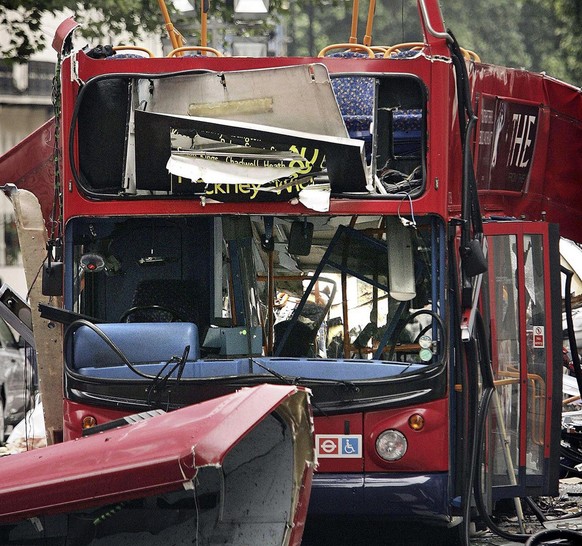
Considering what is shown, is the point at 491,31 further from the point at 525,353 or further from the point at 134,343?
the point at 134,343

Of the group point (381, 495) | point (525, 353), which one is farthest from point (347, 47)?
point (381, 495)

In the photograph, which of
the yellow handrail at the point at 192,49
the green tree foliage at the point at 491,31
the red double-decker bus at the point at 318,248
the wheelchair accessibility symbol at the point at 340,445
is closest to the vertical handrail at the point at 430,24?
the red double-decker bus at the point at 318,248

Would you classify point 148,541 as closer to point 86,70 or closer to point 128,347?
point 128,347

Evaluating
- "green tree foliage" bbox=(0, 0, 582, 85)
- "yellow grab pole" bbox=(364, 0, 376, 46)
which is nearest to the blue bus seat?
"yellow grab pole" bbox=(364, 0, 376, 46)

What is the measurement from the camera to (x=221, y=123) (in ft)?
24.8

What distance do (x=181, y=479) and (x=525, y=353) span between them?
11.6ft

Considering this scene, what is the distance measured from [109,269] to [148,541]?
7.05 ft

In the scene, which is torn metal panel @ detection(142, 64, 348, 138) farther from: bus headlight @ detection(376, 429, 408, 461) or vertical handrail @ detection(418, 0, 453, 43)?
bus headlight @ detection(376, 429, 408, 461)

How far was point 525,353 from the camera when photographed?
8320mm

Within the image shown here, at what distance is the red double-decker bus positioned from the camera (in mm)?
7555

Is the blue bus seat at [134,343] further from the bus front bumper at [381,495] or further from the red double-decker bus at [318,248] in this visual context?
the bus front bumper at [381,495]

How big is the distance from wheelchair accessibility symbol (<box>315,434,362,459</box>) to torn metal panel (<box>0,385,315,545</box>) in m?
1.00

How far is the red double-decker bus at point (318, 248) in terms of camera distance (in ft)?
24.8

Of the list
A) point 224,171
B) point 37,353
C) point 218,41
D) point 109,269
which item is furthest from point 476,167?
point 218,41
